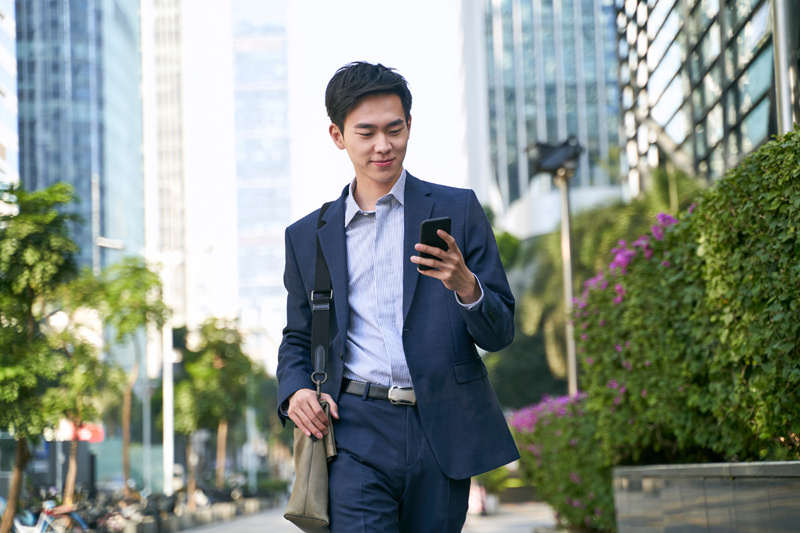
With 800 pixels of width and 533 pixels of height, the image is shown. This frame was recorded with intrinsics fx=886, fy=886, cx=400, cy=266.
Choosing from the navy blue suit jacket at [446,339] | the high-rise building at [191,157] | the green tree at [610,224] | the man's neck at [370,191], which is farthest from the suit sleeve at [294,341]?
the high-rise building at [191,157]

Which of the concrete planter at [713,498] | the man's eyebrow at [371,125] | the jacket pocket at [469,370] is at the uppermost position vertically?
the man's eyebrow at [371,125]

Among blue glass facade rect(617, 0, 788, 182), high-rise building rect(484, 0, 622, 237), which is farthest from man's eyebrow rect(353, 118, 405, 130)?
high-rise building rect(484, 0, 622, 237)

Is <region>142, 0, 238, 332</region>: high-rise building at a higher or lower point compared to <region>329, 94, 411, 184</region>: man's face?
higher

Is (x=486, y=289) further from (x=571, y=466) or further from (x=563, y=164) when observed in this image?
(x=563, y=164)

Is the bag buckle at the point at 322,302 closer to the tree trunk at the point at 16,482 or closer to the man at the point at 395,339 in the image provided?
the man at the point at 395,339

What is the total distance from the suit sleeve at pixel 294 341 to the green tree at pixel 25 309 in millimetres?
6433

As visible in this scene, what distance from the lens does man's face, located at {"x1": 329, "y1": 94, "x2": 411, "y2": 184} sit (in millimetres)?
2479

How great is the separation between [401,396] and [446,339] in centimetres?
19

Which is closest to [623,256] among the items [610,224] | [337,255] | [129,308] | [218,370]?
[337,255]

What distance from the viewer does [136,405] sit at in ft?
48.6

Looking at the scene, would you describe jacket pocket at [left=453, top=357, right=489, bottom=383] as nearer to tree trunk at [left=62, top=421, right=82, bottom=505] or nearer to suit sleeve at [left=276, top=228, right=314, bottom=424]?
suit sleeve at [left=276, top=228, right=314, bottom=424]

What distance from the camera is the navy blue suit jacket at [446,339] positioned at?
2.31 m

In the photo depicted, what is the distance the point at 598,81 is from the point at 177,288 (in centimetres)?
8716

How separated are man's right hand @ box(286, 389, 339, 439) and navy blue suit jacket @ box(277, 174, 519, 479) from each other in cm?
4
